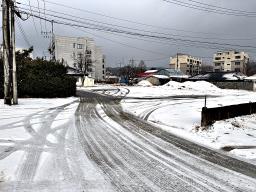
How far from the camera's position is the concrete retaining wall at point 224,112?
1433 centimetres

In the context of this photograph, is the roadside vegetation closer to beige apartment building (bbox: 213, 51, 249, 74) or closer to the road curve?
the road curve

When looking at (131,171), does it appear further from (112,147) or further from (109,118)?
(109,118)

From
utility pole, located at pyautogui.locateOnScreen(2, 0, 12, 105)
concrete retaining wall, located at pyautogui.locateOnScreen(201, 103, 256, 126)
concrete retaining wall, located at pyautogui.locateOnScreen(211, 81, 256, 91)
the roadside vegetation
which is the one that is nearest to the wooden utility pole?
utility pole, located at pyautogui.locateOnScreen(2, 0, 12, 105)

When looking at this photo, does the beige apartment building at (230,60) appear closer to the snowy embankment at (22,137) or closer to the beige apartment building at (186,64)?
the beige apartment building at (186,64)

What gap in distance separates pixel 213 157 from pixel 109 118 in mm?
8430

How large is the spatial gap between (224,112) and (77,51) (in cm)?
11436

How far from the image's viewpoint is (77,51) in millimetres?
126250

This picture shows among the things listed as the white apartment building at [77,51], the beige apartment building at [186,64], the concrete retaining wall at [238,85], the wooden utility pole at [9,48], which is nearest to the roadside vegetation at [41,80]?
the wooden utility pole at [9,48]

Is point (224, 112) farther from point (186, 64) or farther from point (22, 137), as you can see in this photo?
point (186, 64)

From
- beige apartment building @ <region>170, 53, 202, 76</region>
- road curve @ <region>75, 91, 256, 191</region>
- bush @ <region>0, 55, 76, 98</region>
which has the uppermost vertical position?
beige apartment building @ <region>170, 53, 202, 76</region>

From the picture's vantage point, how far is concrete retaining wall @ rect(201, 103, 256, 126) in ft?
47.0

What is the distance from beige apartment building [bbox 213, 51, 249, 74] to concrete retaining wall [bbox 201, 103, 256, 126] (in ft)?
458

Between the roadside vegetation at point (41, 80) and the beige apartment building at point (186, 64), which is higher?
the beige apartment building at point (186, 64)

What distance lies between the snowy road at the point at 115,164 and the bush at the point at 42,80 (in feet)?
56.9
